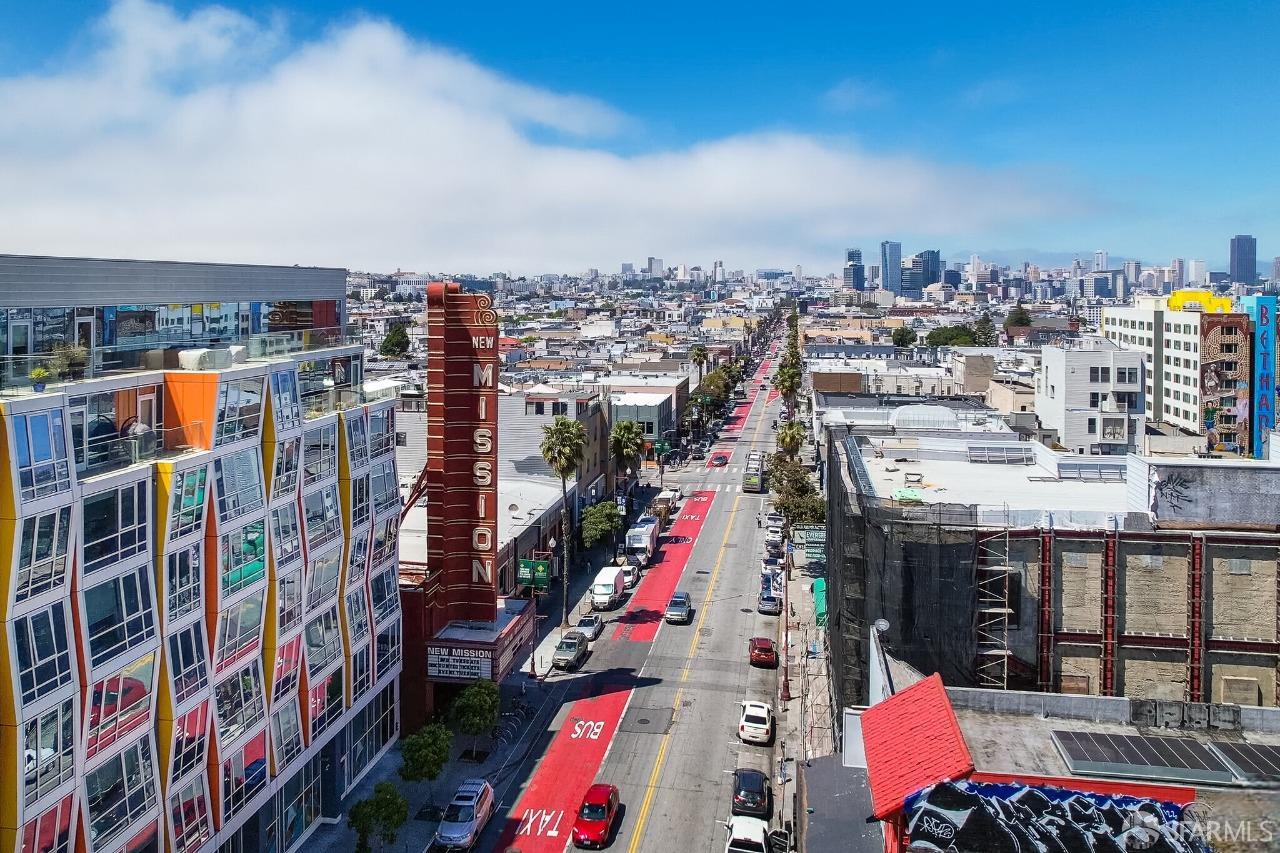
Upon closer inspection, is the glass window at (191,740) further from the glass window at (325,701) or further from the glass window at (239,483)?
the glass window at (325,701)

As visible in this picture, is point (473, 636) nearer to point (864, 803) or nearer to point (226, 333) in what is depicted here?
point (226, 333)

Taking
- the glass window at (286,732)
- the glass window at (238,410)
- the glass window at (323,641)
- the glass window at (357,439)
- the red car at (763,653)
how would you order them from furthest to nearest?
the red car at (763,653), the glass window at (357,439), the glass window at (323,641), the glass window at (286,732), the glass window at (238,410)

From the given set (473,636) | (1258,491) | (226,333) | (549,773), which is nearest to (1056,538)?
(1258,491)

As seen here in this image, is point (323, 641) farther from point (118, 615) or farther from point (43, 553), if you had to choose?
point (43, 553)

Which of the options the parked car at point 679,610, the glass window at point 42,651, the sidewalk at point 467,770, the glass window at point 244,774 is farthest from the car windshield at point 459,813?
the parked car at point 679,610

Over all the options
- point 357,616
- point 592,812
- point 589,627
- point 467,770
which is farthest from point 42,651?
point 589,627

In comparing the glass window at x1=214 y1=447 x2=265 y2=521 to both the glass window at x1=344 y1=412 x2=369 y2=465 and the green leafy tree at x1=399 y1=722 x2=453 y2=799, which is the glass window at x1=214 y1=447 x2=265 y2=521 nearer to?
the glass window at x1=344 y1=412 x2=369 y2=465
